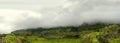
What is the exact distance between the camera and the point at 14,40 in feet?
394

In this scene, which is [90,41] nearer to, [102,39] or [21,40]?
[102,39]

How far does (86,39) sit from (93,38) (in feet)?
25.8

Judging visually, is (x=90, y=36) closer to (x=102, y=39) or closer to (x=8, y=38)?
(x=102, y=39)

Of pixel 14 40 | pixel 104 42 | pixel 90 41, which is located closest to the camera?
pixel 104 42

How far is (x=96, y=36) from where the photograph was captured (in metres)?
120

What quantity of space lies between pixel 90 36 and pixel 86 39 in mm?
2329

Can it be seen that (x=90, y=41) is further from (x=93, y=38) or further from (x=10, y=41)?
(x=10, y=41)

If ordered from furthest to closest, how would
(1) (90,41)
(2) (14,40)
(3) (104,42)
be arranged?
1. (1) (90,41)
2. (2) (14,40)
3. (3) (104,42)

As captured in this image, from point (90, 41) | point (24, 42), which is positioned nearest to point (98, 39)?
point (90, 41)

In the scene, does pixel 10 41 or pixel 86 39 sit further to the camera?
pixel 86 39

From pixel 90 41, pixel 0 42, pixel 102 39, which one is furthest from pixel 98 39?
pixel 0 42

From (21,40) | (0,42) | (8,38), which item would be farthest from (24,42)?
(0,42)

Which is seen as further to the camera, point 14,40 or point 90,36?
point 90,36

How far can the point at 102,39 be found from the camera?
11494 cm
